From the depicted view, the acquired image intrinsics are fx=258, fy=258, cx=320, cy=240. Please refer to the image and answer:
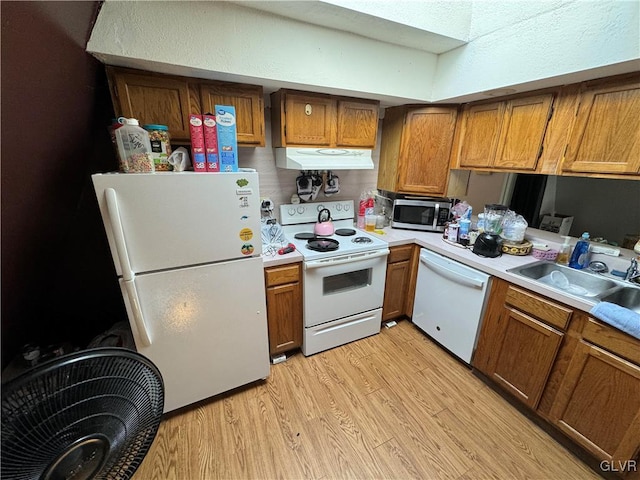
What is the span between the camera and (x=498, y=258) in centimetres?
175

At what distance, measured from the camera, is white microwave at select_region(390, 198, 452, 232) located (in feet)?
7.52

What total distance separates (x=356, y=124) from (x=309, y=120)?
1.32ft

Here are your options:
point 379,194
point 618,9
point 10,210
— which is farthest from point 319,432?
point 618,9

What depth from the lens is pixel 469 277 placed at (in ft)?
5.64

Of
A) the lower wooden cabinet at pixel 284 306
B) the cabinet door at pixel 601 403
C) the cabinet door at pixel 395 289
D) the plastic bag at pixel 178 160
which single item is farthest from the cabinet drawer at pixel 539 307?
the plastic bag at pixel 178 160

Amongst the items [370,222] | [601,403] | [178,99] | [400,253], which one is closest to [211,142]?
[178,99]

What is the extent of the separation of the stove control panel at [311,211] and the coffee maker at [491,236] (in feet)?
3.66

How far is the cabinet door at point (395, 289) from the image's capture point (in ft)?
7.17

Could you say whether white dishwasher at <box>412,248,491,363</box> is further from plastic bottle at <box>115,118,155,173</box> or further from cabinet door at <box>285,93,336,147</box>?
plastic bottle at <box>115,118,155,173</box>

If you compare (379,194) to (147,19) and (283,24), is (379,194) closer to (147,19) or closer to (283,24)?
(283,24)

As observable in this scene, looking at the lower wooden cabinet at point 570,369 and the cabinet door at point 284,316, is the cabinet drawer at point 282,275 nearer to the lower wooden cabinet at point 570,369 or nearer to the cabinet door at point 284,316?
the cabinet door at point 284,316

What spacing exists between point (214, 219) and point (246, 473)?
1.29 meters

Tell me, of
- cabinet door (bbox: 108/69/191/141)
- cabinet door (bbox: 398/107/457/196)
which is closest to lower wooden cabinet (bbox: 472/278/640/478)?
cabinet door (bbox: 398/107/457/196)

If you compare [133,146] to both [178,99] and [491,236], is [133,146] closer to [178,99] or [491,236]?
[178,99]
